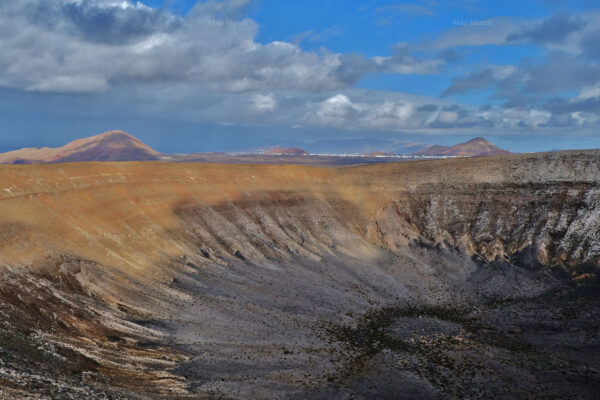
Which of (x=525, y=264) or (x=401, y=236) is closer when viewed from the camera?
(x=525, y=264)

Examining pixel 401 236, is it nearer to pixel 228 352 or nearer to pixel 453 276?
pixel 453 276

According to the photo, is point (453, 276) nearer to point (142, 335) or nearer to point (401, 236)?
point (401, 236)

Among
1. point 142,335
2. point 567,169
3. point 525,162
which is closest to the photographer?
point 142,335

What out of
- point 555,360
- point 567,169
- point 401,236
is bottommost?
point 555,360

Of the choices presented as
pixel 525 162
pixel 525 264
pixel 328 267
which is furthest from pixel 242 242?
pixel 525 162

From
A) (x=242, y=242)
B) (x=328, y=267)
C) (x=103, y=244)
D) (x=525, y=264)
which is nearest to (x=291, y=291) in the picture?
(x=328, y=267)

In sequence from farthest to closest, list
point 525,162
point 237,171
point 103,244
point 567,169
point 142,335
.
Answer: point 237,171 → point 525,162 → point 567,169 → point 103,244 → point 142,335

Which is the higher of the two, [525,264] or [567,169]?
[567,169]
